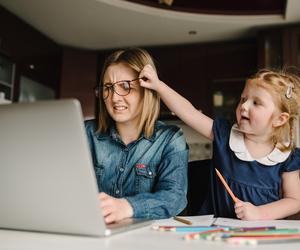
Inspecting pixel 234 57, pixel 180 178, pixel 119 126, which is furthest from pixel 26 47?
pixel 180 178

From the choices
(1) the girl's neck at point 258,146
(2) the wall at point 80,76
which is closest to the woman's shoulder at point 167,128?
(1) the girl's neck at point 258,146

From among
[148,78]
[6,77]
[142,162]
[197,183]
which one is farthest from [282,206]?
[6,77]

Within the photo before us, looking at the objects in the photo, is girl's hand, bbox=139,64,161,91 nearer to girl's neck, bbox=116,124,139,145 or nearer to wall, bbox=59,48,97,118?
girl's neck, bbox=116,124,139,145

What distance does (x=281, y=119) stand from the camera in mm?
1093

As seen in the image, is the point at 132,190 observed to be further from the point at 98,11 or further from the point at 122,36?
the point at 122,36

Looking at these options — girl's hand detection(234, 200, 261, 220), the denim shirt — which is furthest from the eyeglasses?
girl's hand detection(234, 200, 261, 220)

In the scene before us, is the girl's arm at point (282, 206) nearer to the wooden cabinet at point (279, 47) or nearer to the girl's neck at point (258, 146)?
the girl's neck at point (258, 146)

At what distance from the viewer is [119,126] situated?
105 cm

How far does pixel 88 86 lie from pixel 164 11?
1.26 meters

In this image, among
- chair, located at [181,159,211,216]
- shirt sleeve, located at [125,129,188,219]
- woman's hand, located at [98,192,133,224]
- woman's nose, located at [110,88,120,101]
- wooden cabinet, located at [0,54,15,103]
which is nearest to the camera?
woman's hand, located at [98,192,133,224]

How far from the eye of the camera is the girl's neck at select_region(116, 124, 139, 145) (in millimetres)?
1031

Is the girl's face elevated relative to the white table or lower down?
elevated

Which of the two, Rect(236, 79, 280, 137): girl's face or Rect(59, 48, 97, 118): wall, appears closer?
Rect(236, 79, 280, 137): girl's face

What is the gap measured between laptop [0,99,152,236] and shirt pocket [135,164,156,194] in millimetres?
376
